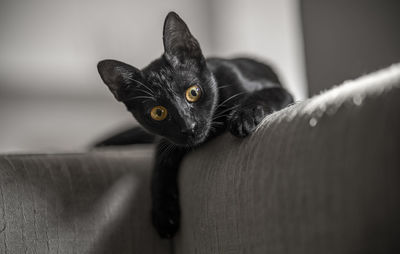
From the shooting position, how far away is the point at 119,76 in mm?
1111

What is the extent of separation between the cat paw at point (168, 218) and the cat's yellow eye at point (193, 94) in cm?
31

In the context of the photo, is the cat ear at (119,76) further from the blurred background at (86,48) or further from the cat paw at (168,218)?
the blurred background at (86,48)

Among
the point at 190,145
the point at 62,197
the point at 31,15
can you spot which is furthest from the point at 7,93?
the point at 190,145

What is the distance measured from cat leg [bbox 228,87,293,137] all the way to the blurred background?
112cm

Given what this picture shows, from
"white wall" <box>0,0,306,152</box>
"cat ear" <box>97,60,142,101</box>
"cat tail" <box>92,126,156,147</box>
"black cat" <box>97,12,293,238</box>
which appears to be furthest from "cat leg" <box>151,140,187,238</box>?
"white wall" <box>0,0,306,152</box>

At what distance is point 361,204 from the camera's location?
50cm

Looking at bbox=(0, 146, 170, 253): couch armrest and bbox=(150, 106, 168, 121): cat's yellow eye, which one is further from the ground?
bbox=(150, 106, 168, 121): cat's yellow eye

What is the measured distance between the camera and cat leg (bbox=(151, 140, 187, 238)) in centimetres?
102

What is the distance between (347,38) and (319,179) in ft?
3.67

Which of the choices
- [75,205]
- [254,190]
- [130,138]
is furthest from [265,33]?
[254,190]

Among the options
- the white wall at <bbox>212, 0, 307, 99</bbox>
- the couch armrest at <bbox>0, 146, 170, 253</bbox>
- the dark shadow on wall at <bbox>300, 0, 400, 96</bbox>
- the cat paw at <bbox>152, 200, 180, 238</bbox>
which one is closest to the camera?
the couch armrest at <bbox>0, 146, 170, 253</bbox>

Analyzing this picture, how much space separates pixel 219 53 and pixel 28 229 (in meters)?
2.29

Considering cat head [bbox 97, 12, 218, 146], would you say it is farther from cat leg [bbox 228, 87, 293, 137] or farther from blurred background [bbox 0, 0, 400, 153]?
blurred background [bbox 0, 0, 400, 153]

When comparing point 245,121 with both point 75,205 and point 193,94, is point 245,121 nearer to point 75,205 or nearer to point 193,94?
point 193,94
